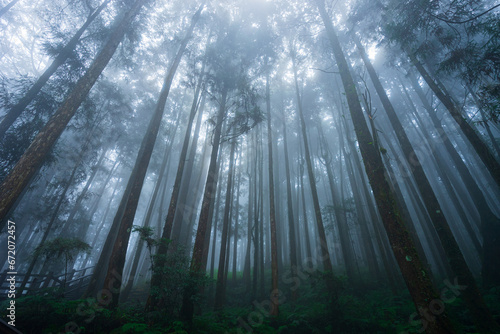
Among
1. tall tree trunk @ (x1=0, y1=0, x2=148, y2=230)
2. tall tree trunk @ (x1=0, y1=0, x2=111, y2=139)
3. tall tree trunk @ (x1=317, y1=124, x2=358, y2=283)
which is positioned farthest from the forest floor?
tall tree trunk @ (x1=0, y1=0, x2=111, y2=139)

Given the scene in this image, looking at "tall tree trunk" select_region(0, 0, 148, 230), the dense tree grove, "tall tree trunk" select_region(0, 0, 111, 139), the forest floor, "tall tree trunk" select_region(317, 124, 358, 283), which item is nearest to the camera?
"tall tree trunk" select_region(0, 0, 148, 230)

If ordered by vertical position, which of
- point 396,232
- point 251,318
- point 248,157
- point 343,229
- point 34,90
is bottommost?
point 251,318

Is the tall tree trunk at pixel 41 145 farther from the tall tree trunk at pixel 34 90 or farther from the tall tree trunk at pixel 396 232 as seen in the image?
the tall tree trunk at pixel 396 232

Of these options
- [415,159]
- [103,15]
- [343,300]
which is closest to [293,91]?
[415,159]

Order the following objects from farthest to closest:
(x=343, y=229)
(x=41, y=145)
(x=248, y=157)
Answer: (x=248, y=157)
(x=343, y=229)
(x=41, y=145)

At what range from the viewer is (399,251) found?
3637 mm

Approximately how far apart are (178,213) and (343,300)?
10.1m

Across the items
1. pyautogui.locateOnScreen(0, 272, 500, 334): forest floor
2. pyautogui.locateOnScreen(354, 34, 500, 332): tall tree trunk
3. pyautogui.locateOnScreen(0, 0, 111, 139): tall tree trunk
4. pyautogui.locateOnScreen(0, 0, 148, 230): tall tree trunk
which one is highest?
pyautogui.locateOnScreen(0, 0, 111, 139): tall tree trunk

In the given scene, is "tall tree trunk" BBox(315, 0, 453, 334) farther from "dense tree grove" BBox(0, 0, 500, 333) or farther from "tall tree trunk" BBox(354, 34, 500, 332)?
"tall tree trunk" BBox(354, 34, 500, 332)

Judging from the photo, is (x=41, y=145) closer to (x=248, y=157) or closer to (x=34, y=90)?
(x=34, y=90)

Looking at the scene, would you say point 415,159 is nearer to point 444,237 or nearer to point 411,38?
point 444,237

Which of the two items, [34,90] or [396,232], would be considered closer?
[396,232]

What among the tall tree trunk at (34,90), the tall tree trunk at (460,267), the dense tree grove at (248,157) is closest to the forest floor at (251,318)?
the dense tree grove at (248,157)

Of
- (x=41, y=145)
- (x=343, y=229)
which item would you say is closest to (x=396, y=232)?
(x=41, y=145)
